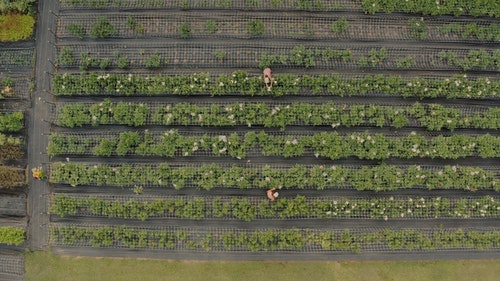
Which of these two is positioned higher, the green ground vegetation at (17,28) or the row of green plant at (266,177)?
the green ground vegetation at (17,28)

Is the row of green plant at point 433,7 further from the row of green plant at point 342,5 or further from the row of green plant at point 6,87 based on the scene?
the row of green plant at point 6,87

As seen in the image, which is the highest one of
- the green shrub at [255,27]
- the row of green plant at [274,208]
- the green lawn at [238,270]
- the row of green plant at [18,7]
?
the row of green plant at [18,7]

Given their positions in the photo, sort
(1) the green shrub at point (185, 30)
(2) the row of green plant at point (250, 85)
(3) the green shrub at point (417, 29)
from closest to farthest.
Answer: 1. (2) the row of green plant at point (250, 85)
2. (1) the green shrub at point (185, 30)
3. (3) the green shrub at point (417, 29)

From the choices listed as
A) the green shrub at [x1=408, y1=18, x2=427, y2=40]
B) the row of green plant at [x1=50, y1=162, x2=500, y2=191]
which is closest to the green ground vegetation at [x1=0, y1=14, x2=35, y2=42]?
the row of green plant at [x1=50, y1=162, x2=500, y2=191]

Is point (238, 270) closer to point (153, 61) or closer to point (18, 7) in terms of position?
point (153, 61)

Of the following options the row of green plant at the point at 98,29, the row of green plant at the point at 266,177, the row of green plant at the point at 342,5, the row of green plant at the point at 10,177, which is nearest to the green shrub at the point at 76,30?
the row of green plant at the point at 98,29

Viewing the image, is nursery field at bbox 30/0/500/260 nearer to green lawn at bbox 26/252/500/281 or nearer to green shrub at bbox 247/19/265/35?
green shrub at bbox 247/19/265/35

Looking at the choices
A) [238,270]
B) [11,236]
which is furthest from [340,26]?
[11,236]

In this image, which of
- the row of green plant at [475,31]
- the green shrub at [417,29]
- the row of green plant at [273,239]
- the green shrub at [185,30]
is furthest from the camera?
the row of green plant at [475,31]
